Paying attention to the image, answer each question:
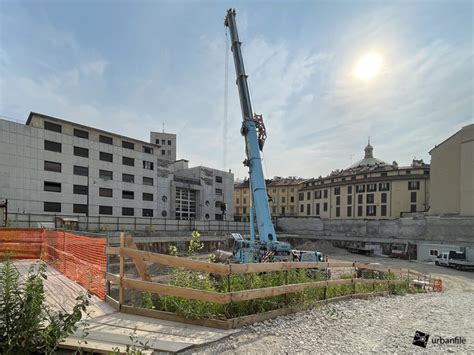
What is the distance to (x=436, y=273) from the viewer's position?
2531 cm

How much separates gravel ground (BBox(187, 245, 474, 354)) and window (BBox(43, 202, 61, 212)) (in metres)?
36.7

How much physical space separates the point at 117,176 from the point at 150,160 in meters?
6.39

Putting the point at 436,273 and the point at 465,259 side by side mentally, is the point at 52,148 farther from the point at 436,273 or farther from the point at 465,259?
the point at 465,259

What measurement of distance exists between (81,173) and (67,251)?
3228 centimetres

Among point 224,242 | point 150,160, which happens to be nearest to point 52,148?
point 150,160

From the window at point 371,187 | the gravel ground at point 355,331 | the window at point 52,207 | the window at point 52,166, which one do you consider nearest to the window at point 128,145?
the window at point 52,166

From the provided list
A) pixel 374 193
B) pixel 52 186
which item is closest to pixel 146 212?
pixel 52 186

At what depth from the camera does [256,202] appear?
566 inches

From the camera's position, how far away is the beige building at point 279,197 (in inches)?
2869

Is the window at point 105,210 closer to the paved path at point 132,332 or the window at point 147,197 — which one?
the window at point 147,197

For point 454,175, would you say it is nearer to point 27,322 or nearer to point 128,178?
point 128,178

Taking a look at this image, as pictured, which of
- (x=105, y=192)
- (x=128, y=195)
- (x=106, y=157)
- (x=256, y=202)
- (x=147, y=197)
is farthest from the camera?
(x=147, y=197)

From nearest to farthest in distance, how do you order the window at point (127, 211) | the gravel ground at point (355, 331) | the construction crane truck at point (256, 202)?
1. the gravel ground at point (355, 331)
2. the construction crane truck at point (256, 202)
3. the window at point (127, 211)

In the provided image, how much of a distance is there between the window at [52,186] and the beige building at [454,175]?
52.5 m
